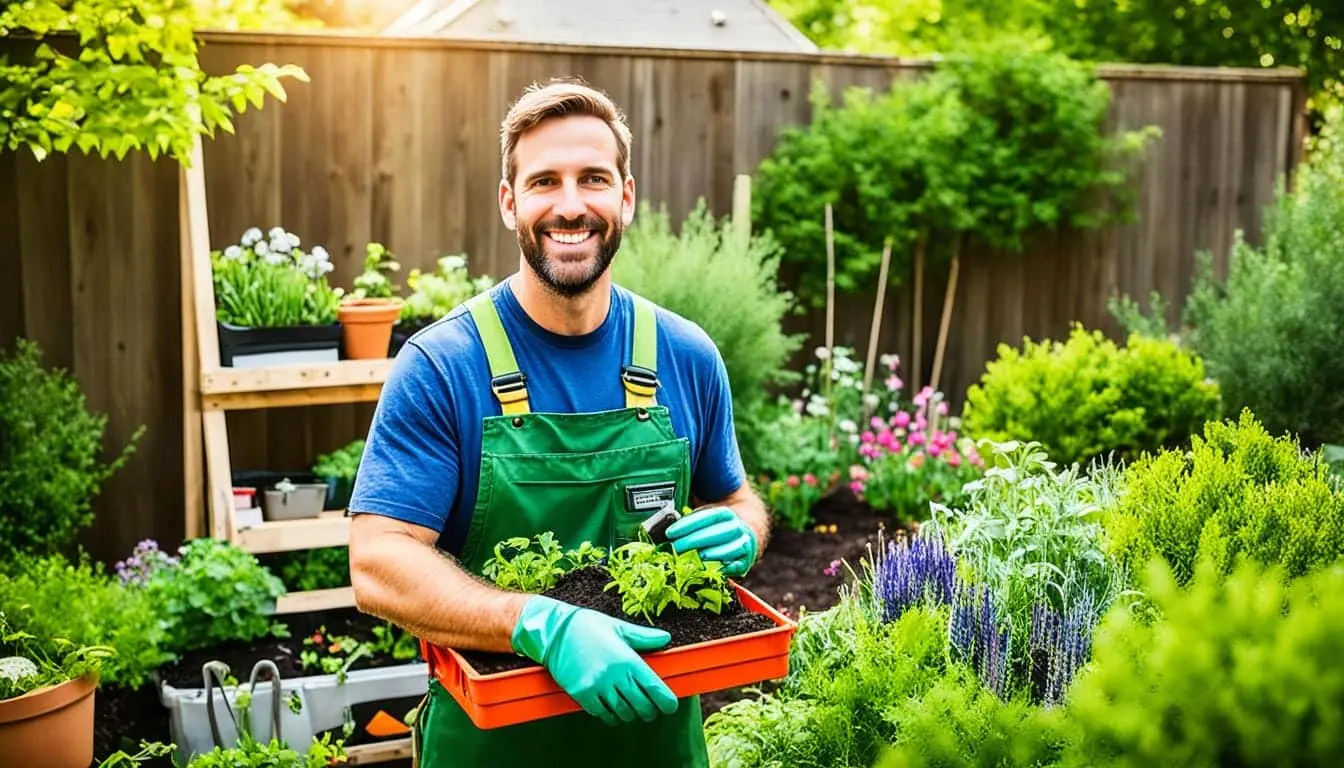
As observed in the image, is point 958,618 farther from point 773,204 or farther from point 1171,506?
point 773,204

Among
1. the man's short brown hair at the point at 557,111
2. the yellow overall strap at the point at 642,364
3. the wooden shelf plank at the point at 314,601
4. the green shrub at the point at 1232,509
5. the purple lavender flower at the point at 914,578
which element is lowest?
the wooden shelf plank at the point at 314,601

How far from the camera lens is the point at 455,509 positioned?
2240 mm

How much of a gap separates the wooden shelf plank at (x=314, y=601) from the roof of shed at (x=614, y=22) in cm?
463

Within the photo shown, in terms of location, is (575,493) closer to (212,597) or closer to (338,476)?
(212,597)

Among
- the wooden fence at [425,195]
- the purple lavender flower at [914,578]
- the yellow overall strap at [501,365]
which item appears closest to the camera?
the yellow overall strap at [501,365]

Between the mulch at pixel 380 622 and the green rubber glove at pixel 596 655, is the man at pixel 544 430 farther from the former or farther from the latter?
the mulch at pixel 380 622

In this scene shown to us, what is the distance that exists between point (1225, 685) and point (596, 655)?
92cm

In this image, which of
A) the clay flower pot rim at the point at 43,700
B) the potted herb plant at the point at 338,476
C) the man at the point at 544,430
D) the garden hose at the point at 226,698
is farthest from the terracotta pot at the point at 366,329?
the man at the point at 544,430

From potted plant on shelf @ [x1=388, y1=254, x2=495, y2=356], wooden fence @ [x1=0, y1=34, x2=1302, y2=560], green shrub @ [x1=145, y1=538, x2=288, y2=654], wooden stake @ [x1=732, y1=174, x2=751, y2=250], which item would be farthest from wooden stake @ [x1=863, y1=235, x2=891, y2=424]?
green shrub @ [x1=145, y1=538, x2=288, y2=654]

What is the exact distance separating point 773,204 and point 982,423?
1.54 meters

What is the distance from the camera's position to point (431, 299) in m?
4.84

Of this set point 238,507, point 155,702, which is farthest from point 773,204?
point 155,702

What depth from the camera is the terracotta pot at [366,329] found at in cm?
446

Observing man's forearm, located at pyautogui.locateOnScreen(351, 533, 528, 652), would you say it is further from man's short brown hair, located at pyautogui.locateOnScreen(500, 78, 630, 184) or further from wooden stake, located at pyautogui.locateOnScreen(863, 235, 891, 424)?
wooden stake, located at pyautogui.locateOnScreen(863, 235, 891, 424)
